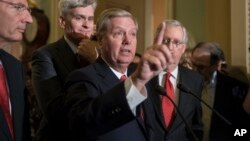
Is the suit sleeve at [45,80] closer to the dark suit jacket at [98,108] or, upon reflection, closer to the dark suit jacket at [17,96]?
the dark suit jacket at [17,96]

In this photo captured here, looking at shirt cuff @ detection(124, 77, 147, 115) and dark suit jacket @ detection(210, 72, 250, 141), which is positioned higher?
shirt cuff @ detection(124, 77, 147, 115)

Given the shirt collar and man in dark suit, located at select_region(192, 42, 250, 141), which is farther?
man in dark suit, located at select_region(192, 42, 250, 141)

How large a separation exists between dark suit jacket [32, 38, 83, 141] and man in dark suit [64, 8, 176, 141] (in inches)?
7.5

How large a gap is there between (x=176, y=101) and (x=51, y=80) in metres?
0.72

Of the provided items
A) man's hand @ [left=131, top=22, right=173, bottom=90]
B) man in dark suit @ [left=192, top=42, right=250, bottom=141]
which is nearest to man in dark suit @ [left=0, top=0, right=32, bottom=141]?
man's hand @ [left=131, top=22, right=173, bottom=90]

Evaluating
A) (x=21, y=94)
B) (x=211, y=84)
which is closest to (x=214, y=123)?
(x=211, y=84)

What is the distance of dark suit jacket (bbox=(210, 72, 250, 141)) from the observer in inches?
90.5

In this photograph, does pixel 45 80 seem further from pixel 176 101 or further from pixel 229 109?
pixel 229 109

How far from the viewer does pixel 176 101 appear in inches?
83.7

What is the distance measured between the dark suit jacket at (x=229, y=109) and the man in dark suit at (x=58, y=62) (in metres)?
0.90

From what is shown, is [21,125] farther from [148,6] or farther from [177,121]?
[148,6]

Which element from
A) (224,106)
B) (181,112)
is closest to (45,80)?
(181,112)

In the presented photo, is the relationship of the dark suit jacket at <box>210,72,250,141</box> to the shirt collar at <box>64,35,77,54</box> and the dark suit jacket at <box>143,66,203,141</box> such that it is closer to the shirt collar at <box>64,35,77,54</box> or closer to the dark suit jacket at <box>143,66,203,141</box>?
the dark suit jacket at <box>143,66,203,141</box>

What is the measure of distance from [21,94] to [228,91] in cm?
126
